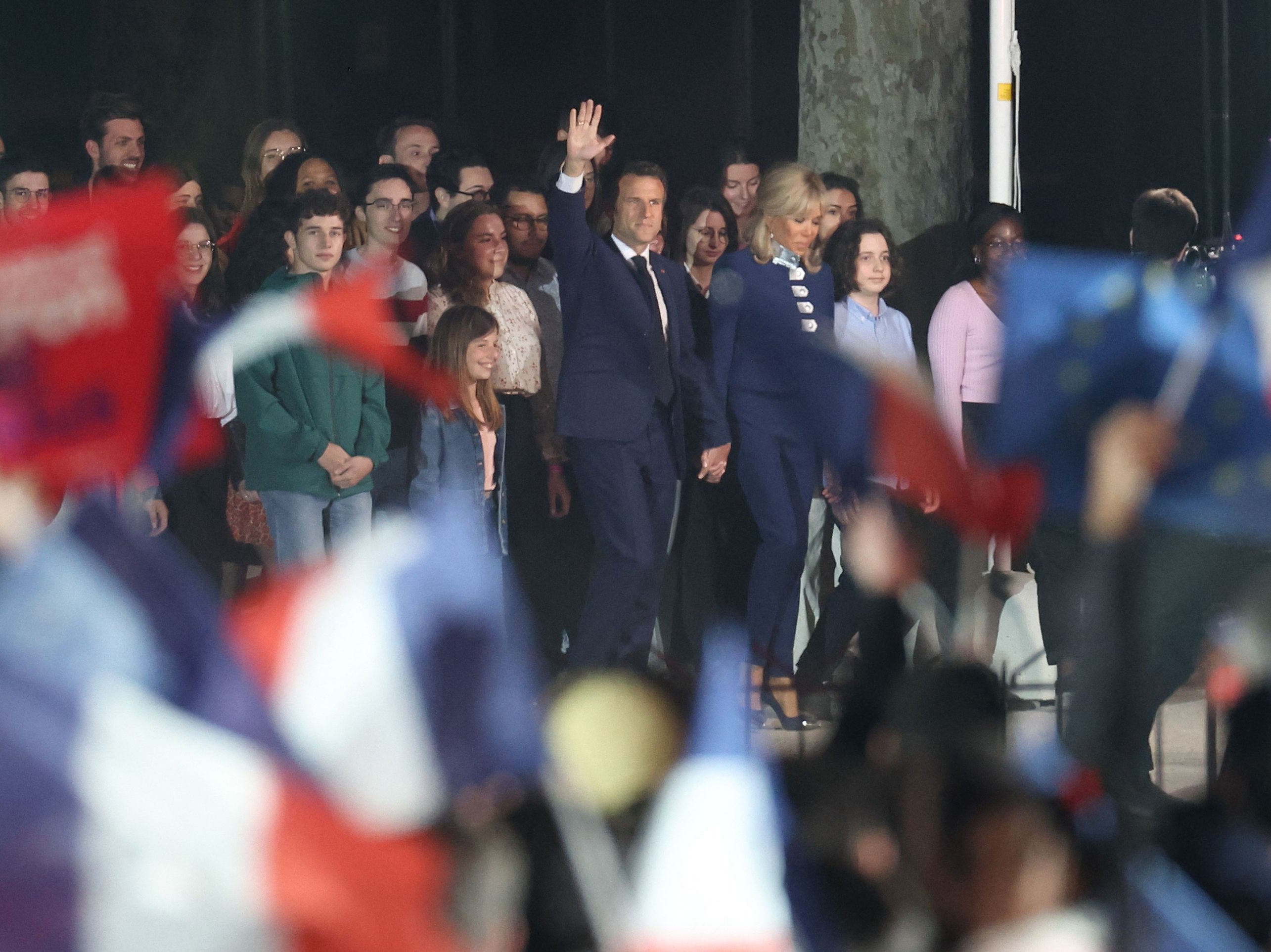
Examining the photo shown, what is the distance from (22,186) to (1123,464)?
4.73m

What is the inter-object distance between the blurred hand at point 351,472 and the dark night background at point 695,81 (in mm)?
5516

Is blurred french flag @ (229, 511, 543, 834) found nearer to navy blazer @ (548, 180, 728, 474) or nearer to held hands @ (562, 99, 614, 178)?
held hands @ (562, 99, 614, 178)

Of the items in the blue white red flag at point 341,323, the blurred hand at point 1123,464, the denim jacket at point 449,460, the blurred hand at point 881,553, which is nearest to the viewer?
the blue white red flag at point 341,323

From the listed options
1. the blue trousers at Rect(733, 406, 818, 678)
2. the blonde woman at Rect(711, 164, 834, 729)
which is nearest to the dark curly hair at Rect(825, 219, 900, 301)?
the blonde woman at Rect(711, 164, 834, 729)

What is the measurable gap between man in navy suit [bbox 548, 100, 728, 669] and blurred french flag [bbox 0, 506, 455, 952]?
4667 millimetres

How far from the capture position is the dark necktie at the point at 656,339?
22.9 ft

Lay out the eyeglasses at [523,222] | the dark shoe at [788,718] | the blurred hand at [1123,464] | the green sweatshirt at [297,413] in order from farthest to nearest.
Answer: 1. the eyeglasses at [523,222]
2. the green sweatshirt at [297,413]
3. the dark shoe at [788,718]
4. the blurred hand at [1123,464]

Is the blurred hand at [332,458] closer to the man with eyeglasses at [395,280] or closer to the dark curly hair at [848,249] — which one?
the man with eyeglasses at [395,280]

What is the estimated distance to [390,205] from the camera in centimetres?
712

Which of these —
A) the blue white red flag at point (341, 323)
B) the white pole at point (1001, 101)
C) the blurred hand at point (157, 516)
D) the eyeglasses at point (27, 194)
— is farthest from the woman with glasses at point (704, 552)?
the blue white red flag at point (341, 323)

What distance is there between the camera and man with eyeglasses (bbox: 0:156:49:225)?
6594mm

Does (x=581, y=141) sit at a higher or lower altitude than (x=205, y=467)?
higher

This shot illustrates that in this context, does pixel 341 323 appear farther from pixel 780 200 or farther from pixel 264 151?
pixel 264 151

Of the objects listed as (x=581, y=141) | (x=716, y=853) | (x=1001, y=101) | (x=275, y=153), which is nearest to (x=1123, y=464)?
(x=716, y=853)
